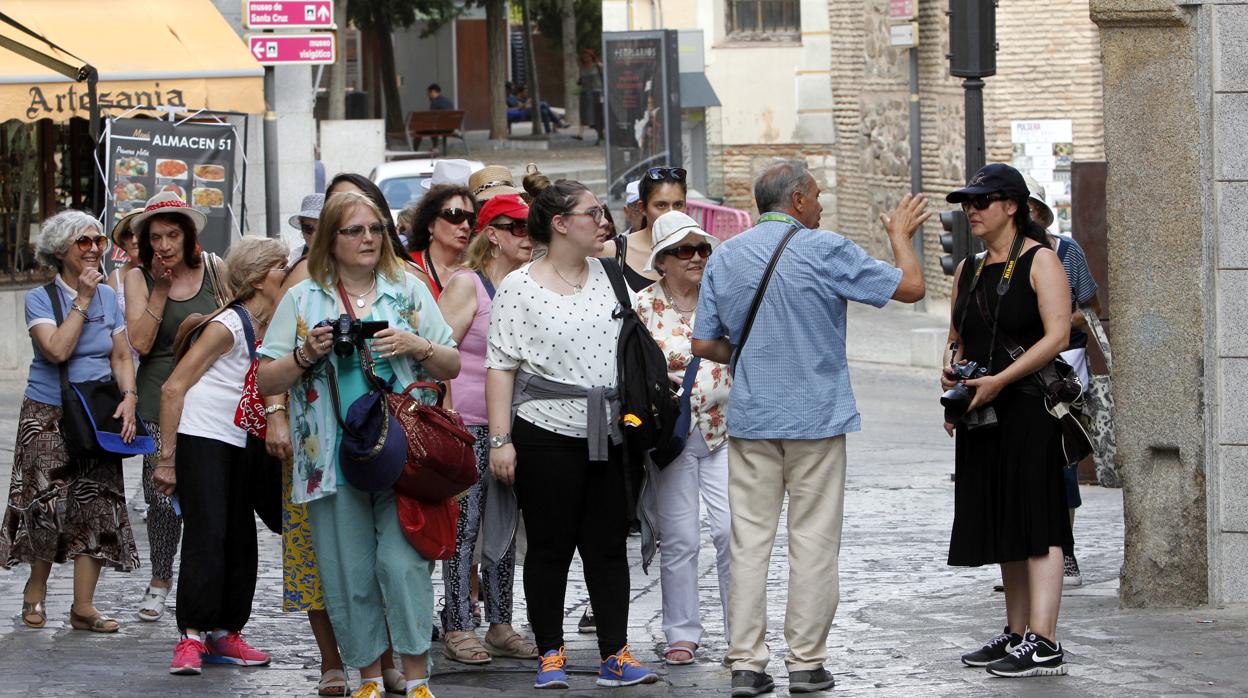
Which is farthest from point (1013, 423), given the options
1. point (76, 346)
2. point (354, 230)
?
point (76, 346)

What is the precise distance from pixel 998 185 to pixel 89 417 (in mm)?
4049

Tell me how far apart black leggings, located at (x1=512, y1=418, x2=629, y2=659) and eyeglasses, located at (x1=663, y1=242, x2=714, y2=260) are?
3.07 ft

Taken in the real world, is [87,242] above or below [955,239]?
above

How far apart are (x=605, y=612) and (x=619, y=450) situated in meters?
0.62

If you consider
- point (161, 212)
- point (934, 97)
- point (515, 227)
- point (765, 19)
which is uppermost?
point (765, 19)

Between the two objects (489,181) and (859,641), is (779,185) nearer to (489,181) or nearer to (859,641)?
(859,641)

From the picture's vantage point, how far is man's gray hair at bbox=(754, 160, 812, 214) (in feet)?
23.1

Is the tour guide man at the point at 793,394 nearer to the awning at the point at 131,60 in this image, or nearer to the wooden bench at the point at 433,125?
the awning at the point at 131,60

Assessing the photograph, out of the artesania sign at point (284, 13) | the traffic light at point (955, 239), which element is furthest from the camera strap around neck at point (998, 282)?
the artesania sign at point (284, 13)

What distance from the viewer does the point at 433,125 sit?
43.3m

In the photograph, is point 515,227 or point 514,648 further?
point 515,227

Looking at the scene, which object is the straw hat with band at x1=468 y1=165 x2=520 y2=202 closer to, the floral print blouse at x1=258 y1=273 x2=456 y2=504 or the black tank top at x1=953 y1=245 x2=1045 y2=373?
the floral print blouse at x1=258 y1=273 x2=456 y2=504

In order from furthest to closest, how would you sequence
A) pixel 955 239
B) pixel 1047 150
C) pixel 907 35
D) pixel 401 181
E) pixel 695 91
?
pixel 695 91, pixel 401 181, pixel 907 35, pixel 1047 150, pixel 955 239

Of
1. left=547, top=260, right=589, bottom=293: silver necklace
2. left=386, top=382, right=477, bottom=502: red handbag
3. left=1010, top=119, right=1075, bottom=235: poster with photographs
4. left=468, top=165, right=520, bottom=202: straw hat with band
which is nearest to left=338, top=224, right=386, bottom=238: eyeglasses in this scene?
left=386, top=382, right=477, bottom=502: red handbag
